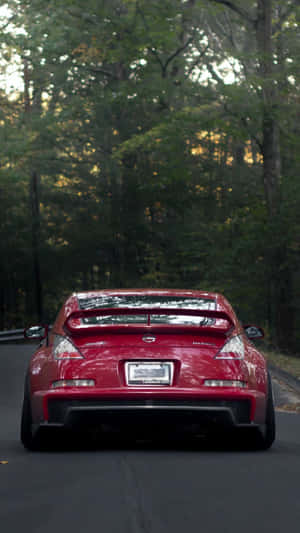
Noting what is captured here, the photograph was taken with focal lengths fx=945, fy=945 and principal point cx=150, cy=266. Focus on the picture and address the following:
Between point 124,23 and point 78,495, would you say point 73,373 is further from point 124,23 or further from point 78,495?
point 124,23

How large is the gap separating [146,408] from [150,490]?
1583 millimetres

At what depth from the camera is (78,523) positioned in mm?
5148

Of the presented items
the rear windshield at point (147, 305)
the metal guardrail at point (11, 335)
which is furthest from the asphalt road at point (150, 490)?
the metal guardrail at point (11, 335)

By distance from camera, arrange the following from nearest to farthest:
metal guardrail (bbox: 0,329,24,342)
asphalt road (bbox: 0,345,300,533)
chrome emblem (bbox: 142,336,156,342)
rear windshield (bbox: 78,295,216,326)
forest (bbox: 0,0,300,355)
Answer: asphalt road (bbox: 0,345,300,533) < chrome emblem (bbox: 142,336,156,342) < rear windshield (bbox: 78,295,216,326) < metal guardrail (bbox: 0,329,24,342) < forest (bbox: 0,0,300,355)

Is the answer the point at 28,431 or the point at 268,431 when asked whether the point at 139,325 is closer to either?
the point at 28,431

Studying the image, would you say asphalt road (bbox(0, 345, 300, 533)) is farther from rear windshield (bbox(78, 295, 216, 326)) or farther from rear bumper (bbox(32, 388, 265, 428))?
rear windshield (bbox(78, 295, 216, 326))

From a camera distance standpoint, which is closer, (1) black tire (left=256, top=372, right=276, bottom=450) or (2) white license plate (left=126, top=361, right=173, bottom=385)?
(2) white license plate (left=126, top=361, right=173, bottom=385)

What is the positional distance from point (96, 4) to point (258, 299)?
13.0 m

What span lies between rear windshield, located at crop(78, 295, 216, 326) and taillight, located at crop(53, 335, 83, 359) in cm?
25

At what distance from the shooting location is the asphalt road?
203 inches

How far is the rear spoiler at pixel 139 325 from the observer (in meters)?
7.95

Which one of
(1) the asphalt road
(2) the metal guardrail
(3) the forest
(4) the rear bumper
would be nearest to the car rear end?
(4) the rear bumper

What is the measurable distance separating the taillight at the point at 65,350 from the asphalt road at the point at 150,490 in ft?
2.66

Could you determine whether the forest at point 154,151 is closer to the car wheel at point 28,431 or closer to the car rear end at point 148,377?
the car rear end at point 148,377
